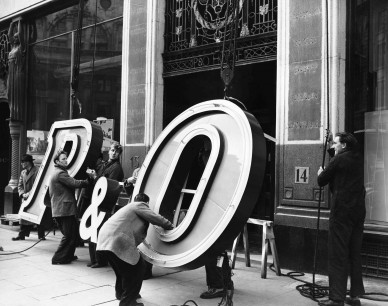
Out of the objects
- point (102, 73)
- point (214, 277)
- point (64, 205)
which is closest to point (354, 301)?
point (214, 277)

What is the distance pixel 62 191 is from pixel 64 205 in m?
0.27

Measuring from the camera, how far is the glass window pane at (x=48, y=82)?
1305cm

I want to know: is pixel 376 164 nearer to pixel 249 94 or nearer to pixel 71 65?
pixel 249 94

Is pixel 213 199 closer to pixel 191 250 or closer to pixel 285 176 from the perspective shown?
pixel 191 250

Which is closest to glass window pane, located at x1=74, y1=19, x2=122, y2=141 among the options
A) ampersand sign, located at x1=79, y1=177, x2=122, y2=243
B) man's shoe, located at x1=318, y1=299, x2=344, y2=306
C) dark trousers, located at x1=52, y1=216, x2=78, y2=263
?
dark trousers, located at x1=52, y1=216, x2=78, y2=263

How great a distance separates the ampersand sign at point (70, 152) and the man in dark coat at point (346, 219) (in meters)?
4.32

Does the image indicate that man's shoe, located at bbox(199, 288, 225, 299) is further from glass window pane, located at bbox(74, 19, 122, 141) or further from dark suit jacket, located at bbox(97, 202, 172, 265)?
glass window pane, located at bbox(74, 19, 122, 141)

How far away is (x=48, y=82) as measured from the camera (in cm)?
1368

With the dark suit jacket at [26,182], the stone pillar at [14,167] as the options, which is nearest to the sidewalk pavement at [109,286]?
the dark suit jacket at [26,182]

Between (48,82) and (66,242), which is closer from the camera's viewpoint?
(66,242)

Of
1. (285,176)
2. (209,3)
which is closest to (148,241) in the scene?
(285,176)

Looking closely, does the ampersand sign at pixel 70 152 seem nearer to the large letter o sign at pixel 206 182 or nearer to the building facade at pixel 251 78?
the building facade at pixel 251 78

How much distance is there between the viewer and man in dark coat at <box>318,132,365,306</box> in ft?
18.2

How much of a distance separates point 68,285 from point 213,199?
9.18 feet
